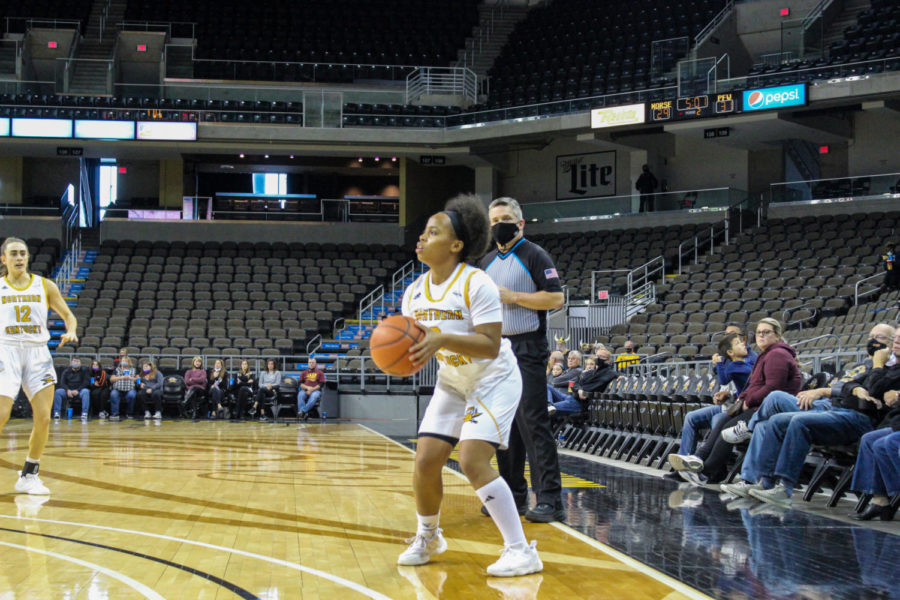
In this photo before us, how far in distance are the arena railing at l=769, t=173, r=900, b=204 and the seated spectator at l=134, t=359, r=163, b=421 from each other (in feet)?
48.7

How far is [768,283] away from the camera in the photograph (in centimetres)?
1859

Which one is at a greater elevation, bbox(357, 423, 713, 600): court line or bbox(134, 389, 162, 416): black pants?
bbox(357, 423, 713, 600): court line

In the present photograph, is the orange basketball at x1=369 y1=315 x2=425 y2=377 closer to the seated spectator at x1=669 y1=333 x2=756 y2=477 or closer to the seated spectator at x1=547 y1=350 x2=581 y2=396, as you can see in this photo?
Answer: the seated spectator at x1=669 y1=333 x2=756 y2=477

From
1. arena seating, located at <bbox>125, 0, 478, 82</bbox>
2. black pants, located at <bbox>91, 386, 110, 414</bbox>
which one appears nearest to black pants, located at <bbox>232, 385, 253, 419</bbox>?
black pants, located at <bbox>91, 386, 110, 414</bbox>

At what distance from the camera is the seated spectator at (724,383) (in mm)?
7668

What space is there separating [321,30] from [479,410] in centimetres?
2757

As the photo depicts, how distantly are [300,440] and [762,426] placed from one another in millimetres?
7336

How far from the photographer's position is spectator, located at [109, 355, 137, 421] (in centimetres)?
1834

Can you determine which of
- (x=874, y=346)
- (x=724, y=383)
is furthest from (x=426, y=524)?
(x=724, y=383)

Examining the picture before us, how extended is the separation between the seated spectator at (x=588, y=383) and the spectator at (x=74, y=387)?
10.9 metres

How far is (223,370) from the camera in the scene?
18812 millimetres

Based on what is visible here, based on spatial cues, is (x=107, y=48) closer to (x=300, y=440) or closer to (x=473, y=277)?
(x=300, y=440)

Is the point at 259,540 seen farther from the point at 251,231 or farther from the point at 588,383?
the point at 251,231

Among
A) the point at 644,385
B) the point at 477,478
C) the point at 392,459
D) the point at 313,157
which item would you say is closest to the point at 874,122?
the point at 313,157
